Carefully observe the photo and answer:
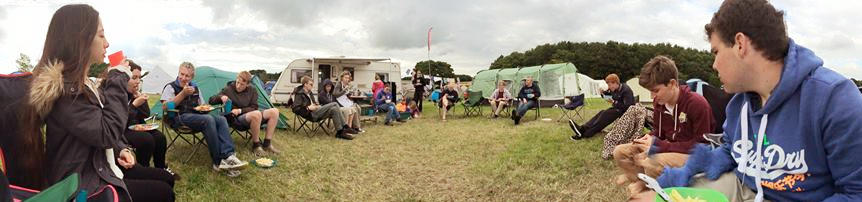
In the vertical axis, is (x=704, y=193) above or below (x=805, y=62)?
below

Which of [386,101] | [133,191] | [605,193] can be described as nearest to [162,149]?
[133,191]

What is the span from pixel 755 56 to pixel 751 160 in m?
0.30

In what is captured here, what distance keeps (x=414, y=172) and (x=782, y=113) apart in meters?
3.64

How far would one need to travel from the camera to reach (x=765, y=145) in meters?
1.16

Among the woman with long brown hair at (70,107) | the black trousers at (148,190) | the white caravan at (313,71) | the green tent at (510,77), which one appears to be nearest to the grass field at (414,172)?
the black trousers at (148,190)

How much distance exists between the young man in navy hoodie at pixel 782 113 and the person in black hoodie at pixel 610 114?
4424 millimetres

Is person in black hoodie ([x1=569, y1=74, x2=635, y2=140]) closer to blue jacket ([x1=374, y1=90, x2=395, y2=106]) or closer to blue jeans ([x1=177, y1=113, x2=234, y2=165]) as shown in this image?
blue jeans ([x1=177, y1=113, x2=234, y2=165])

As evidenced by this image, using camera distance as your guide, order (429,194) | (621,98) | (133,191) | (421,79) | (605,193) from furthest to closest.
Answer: (421,79) < (621,98) < (429,194) < (605,193) < (133,191)

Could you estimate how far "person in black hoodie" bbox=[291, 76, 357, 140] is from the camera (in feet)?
21.4

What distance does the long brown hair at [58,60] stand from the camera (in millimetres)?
1389

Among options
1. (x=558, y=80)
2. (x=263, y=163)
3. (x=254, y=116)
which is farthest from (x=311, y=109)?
(x=558, y=80)

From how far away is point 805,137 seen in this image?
41.3 inches

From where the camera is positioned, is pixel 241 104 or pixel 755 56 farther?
pixel 241 104

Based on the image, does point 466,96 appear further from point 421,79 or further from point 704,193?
point 704,193
